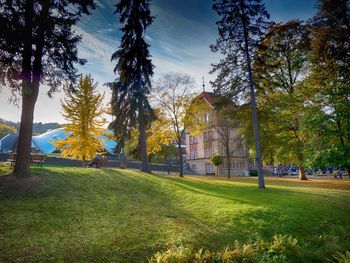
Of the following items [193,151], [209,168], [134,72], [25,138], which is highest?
[134,72]

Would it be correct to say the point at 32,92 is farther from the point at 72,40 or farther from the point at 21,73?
the point at 72,40

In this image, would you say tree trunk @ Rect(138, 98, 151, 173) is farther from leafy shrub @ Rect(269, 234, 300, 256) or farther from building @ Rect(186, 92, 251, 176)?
building @ Rect(186, 92, 251, 176)

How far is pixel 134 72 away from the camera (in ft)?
75.8

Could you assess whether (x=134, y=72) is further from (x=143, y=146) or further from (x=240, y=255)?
(x=240, y=255)

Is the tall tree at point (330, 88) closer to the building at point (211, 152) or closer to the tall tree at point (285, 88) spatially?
the tall tree at point (285, 88)

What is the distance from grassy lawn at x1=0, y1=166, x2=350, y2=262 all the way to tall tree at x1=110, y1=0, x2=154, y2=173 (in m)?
8.62

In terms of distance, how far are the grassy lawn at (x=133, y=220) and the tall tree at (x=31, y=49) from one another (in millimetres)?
2831

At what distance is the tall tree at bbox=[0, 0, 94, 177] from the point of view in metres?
11.6

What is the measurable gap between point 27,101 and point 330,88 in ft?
66.7

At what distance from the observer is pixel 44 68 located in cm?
1352

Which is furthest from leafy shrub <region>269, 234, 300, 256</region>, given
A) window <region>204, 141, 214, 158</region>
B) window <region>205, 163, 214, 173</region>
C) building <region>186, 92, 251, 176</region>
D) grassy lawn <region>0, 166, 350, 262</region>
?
window <region>205, 163, 214, 173</region>

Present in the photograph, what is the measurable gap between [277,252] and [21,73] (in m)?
13.6

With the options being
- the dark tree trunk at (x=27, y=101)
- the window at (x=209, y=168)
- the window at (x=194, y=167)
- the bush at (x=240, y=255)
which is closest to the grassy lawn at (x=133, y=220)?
the bush at (x=240, y=255)

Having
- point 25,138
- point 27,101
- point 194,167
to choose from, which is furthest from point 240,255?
point 194,167
